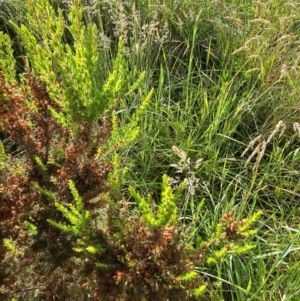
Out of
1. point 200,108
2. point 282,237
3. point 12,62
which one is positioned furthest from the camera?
point 200,108

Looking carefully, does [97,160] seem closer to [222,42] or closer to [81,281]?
[81,281]

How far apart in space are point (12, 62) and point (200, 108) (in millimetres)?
1024

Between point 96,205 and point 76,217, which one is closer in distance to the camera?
point 76,217

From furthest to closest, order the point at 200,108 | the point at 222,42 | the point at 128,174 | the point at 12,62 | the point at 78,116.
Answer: the point at 222,42
the point at 200,108
the point at 128,174
the point at 12,62
the point at 78,116

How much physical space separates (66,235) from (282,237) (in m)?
0.82

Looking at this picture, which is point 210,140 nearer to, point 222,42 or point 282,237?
point 282,237

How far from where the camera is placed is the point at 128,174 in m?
2.08

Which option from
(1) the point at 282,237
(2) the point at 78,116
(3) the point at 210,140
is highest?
(2) the point at 78,116

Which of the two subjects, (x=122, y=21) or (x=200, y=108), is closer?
(x=122, y=21)

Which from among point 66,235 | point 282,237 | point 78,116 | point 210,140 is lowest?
point 282,237

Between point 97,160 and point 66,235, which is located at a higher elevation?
point 97,160

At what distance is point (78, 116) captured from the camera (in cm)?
136

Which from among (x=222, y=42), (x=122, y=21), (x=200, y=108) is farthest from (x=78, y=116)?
(x=222, y=42)

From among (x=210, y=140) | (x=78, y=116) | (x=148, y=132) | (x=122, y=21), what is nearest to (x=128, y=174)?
(x=148, y=132)
